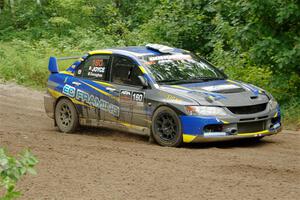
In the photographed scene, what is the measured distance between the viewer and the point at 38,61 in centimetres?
2014

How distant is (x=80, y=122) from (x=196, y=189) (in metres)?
5.24

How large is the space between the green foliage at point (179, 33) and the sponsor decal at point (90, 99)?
132 inches

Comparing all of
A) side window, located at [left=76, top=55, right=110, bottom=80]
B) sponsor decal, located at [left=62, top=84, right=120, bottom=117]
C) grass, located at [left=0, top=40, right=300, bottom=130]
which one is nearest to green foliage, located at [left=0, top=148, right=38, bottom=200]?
sponsor decal, located at [left=62, top=84, right=120, bottom=117]

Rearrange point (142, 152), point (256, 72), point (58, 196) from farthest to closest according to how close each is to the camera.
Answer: point (256, 72) < point (142, 152) < point (58, 196)

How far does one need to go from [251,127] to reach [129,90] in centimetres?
207

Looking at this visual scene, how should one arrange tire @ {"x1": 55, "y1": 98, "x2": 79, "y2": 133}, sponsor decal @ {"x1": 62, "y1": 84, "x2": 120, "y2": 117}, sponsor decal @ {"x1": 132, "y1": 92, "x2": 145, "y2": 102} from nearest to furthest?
1. sponsor decal @ {"x1": 132, "y1": 92, "x2": 145, "y2": 102}
2. sponsor decal @ {"x1": 62, "y1": 84, "x2": 120, "y2": 117}
3. tire @ {"x1": 55, "y1": 98, "x2": 79, "y2": 133}

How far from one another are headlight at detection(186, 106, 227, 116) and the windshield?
977 millimetres

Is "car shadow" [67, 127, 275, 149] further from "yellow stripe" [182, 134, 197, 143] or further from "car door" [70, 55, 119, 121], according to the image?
"car door" [70, 55, 119, 121]

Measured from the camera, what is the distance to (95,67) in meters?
12.2

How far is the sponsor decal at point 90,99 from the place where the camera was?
11.6 meters

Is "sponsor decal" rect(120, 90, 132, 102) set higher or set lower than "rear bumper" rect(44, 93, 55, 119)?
higher

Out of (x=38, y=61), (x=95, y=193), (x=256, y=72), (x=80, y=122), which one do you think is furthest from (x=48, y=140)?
(x=38, y=61)

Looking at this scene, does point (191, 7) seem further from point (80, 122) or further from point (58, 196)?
point (58, 196)

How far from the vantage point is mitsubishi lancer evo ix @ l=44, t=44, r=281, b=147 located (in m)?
10.4
